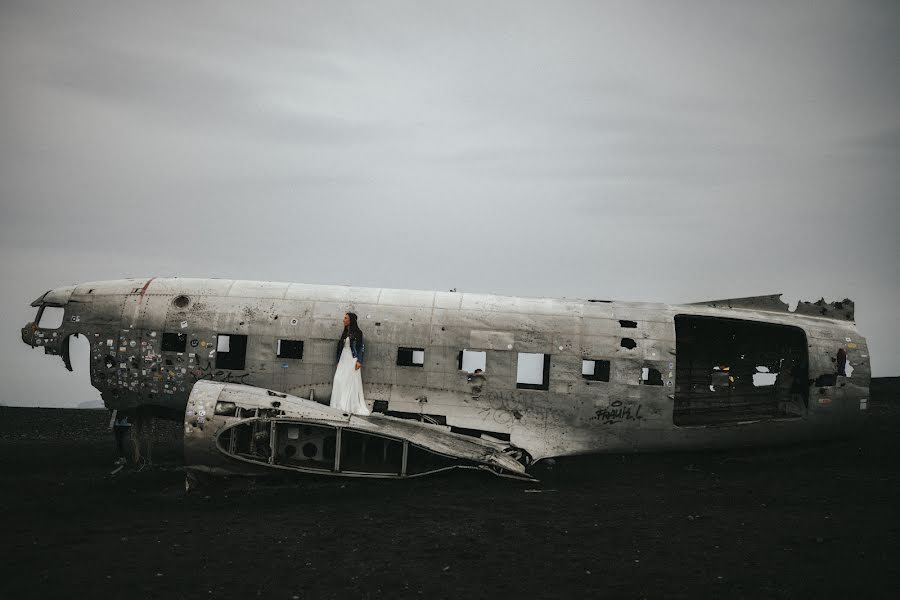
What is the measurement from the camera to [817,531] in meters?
13.9

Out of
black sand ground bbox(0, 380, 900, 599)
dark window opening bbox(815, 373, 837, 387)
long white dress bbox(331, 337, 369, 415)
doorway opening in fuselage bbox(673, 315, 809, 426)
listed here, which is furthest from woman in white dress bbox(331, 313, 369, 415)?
dark window opening bbox(815, 373, 837, 387)

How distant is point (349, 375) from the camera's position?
18484 millimetres

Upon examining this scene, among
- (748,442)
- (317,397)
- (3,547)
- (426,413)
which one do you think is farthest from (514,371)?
(3,547)

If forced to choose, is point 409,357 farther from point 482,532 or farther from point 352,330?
point 482,532

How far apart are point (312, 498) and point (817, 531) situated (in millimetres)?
11564

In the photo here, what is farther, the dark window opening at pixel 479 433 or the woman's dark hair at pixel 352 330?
the dark window opening at pixel 479 433

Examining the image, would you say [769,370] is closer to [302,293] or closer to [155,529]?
[302,293]

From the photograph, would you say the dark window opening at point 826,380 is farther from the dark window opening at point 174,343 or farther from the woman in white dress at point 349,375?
the dark window opening at point 174,343

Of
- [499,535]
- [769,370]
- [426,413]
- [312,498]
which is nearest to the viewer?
[499,535]

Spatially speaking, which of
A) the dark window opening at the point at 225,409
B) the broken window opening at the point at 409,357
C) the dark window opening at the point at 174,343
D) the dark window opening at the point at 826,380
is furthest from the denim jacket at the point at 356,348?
the dark window opening at the point at 826,380

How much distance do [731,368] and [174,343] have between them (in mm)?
18447

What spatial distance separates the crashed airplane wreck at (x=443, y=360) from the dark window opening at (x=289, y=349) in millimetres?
69

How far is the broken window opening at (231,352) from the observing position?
19.3m

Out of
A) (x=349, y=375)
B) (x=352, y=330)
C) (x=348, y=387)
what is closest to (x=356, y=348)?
(x=352, y=330)
